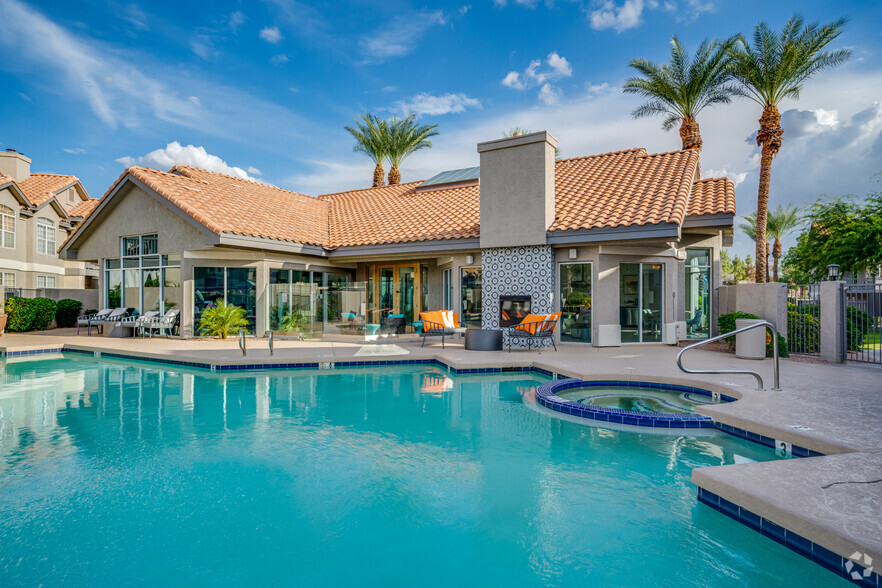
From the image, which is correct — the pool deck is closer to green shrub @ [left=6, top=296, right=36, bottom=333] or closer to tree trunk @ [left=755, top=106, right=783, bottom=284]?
green shrub @ [left=6, top=296, right=36, bottom=333]

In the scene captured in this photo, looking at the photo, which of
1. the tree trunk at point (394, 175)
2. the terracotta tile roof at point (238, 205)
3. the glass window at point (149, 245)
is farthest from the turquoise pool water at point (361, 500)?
the tree trunk at point (394, 175)

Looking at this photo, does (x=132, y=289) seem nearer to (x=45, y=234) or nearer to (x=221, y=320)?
(x=221, y=320)

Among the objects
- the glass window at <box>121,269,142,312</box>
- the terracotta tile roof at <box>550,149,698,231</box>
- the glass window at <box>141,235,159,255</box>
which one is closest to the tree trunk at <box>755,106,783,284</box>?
the terracotta tile roof at <box>550,149,698,231</box>

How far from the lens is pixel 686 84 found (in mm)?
19906

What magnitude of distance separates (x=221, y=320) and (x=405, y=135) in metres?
16.8

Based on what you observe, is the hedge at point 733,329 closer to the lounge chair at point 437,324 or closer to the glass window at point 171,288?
the lounge chair at point 437,324

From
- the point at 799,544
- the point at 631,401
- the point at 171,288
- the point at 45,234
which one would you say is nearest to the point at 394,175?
the point at 171,288

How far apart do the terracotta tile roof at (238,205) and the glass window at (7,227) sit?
1369 centimetres

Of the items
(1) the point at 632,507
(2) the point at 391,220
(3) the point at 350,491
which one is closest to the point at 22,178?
(2) the point at 391,220

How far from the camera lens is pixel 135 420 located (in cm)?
678

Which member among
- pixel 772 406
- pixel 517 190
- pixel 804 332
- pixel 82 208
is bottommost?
pixel 772 406

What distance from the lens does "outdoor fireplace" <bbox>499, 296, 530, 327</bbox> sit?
44.3 ft

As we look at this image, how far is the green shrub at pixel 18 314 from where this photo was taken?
1827 centimetres

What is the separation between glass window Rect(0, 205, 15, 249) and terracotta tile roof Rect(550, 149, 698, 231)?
27995 millimetres
